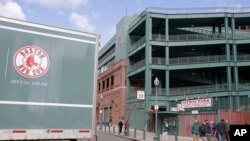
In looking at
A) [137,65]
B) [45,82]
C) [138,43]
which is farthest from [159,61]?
[45,82]

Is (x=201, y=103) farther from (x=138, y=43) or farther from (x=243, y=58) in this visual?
(x=138, y=43)

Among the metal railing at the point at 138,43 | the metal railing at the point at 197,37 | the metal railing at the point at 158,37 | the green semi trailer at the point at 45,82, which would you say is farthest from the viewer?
the metal railing at the point at 138,43

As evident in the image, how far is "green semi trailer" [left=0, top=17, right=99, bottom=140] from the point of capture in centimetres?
705

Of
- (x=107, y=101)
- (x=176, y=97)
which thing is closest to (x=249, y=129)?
(x=176, y=97)

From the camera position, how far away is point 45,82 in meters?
7.56

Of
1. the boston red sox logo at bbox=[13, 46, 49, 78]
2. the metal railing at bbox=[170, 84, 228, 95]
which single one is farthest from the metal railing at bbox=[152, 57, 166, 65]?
the boston red sox logo at bbox=[13, 46, 49, 78]

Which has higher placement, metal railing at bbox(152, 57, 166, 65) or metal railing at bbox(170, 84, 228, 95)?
metal railing at bbox(152, 57, 166, 65)

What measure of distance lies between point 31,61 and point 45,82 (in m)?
0.63

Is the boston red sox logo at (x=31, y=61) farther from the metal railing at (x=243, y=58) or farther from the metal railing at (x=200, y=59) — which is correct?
the metal railing at (x=243, y=58)

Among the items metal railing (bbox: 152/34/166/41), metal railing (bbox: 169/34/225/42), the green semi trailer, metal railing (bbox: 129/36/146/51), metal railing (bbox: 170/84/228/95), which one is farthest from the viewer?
metal railing (bbox: 129/36/146/51)

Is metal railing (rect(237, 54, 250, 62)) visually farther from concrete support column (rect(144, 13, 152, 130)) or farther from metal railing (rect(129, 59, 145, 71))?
metal railing (rect(129, 59, 145, 71))

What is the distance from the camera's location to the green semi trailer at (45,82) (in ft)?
23.1

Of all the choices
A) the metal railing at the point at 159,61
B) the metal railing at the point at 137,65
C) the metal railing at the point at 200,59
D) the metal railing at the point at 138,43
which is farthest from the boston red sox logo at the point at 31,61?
the metal railing at the point at 138,43

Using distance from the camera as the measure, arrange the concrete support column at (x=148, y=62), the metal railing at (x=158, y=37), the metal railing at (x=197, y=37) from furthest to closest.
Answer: the metal railing at (x=158, y=37)
the metal railing at (x=197, y=37)
the concrete support column at (x=148, y=62)
